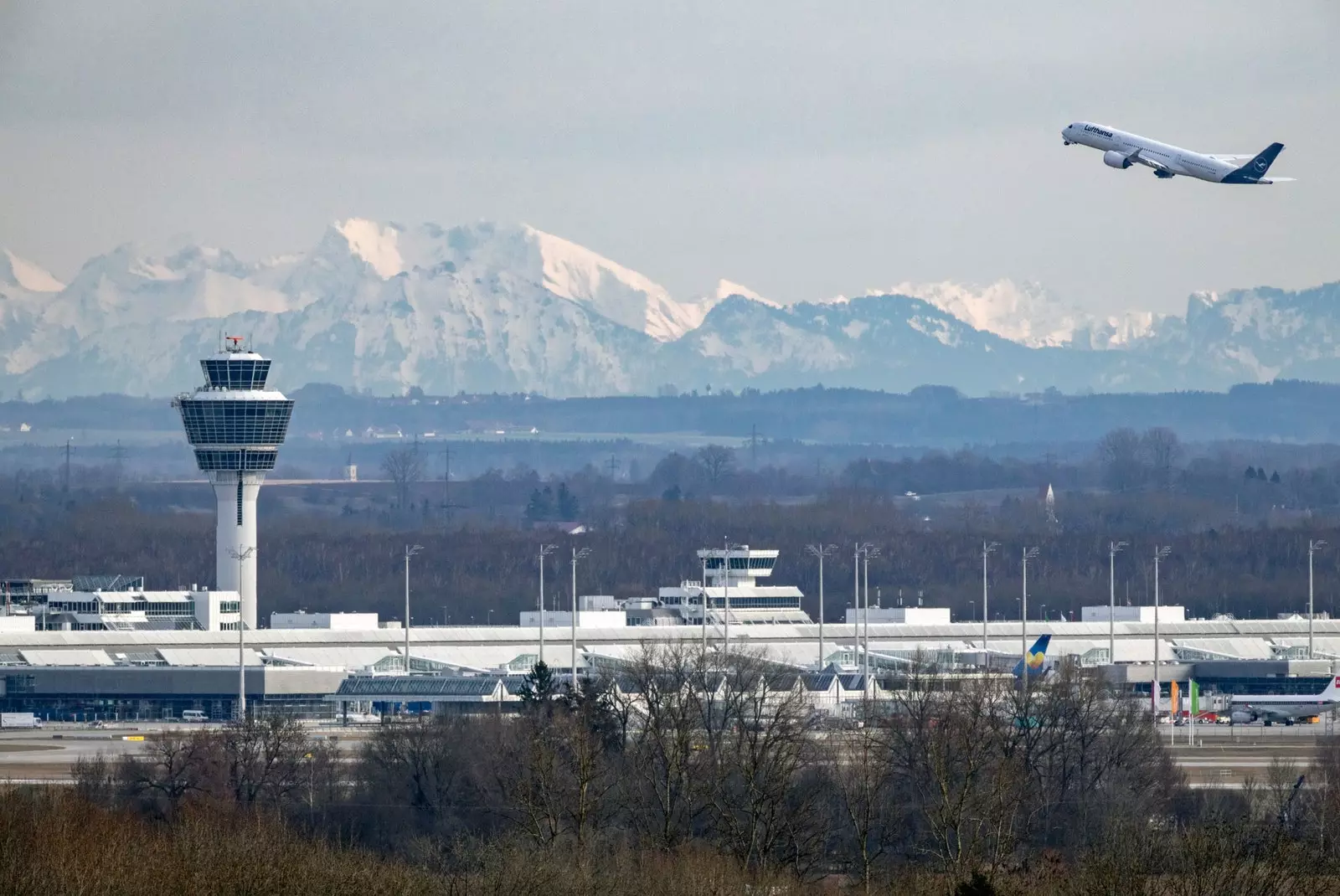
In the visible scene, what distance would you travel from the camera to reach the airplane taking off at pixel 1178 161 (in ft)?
411

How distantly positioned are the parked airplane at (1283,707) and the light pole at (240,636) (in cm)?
5547

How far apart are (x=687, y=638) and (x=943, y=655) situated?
1667 cm

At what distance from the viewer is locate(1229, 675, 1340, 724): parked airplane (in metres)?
165

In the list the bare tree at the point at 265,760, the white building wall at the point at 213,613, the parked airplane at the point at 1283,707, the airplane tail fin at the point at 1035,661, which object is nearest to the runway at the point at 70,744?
the bare tree at the point at 265,760

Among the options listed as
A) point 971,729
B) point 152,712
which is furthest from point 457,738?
point 152,712

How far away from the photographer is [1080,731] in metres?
117

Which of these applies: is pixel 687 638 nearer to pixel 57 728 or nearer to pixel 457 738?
pixel 57 728

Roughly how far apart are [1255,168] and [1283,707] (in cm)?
4977

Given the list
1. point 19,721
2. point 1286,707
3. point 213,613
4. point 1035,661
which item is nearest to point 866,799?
point 1035,661

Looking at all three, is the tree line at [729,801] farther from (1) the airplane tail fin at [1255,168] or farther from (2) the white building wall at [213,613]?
(2) the white building wall at [213,613]

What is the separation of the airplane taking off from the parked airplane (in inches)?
1741

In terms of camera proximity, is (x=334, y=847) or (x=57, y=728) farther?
(x=57, y=728)

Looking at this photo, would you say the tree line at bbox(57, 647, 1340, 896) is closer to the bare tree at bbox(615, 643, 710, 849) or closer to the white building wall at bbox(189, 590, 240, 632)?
the bare tree at bbox(615, 643, 710, 849)

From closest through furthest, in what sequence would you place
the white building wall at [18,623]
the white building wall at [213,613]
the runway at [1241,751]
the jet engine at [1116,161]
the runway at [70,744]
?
the runway at [1241,751] < the runway at [70,744] < the jet engine at [1116,161] < the white building wall at [18,623] < the white building wall at [213,613]
